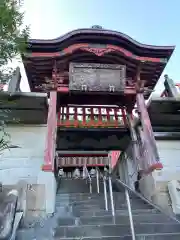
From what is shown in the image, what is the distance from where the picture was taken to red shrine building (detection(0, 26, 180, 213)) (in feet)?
20.9

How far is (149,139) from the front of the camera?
18.4 feet

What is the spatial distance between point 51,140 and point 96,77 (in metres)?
2.62

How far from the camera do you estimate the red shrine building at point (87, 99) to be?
636 centimetres

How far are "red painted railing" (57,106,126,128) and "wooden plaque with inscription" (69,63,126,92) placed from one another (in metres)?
1.07

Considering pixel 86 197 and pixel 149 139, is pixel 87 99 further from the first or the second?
pixel 86 197

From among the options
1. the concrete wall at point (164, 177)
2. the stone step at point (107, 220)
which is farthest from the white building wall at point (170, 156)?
the stone step at point (107, 220)

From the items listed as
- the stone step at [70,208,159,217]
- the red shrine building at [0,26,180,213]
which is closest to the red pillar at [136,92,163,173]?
the red shrine building at [0,26,180,213]

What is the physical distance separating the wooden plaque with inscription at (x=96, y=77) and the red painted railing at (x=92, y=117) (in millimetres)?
1065

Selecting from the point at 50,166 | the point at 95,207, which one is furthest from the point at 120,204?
the point at 50,166

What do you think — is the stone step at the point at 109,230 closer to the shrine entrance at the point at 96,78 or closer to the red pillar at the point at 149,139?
the red pillar at the point at 149,139

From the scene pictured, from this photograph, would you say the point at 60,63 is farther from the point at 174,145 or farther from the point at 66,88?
the point at 174,145

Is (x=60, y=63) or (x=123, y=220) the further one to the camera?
(x=60, y=63)

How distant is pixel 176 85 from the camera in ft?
25.7

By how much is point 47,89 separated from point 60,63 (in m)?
1.08
